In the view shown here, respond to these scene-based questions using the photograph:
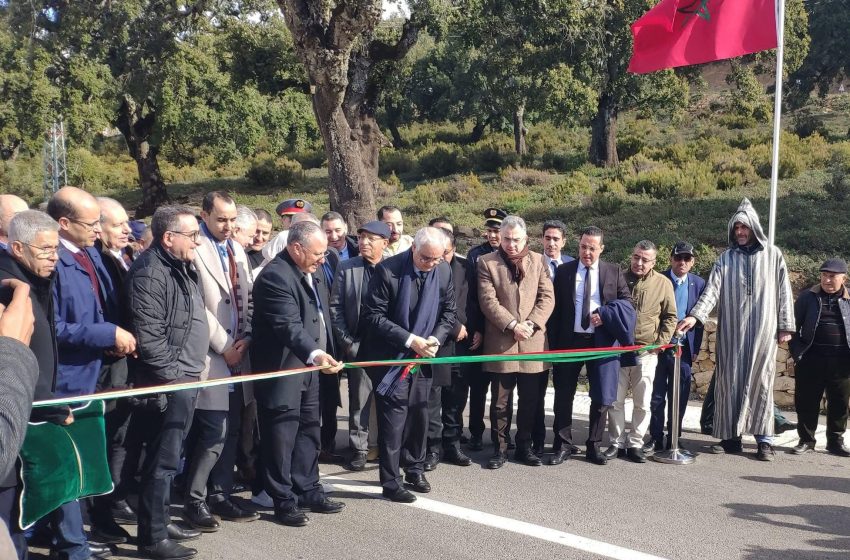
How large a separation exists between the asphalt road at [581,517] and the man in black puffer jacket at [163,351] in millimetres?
273

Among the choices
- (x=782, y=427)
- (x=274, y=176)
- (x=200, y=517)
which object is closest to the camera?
(x=200, y=517)

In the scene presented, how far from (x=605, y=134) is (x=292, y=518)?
80.5ft

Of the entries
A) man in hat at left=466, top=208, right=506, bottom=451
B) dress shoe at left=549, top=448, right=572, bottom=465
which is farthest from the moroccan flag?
dress shoe at left=549, top=448, right=572, bottom=465

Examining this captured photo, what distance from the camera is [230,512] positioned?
591 centimetres

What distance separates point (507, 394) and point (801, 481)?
2.51 meters

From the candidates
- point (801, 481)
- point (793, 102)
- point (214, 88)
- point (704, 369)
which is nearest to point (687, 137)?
point (793, 102)

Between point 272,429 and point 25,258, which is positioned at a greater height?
point 25,258

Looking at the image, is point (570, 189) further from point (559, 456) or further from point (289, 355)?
point (289, 355)

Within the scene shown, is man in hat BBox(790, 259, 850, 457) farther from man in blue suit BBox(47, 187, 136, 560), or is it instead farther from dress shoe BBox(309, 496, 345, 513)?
man in blue suit BBox(47, 187, 136, 560)

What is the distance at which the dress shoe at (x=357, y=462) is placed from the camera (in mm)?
7176

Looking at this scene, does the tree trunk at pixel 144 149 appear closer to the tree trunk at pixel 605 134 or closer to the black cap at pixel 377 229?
the tree trunk at pixel 605 134

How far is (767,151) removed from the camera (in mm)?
25062

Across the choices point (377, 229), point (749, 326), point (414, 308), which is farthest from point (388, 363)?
point (749, 326)

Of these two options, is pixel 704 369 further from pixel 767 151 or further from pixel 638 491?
pixel 767 151
